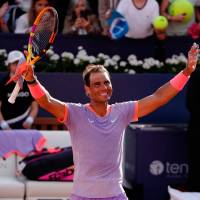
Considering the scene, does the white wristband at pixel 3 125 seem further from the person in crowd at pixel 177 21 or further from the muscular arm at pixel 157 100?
the muscular arm at pixel 157 100

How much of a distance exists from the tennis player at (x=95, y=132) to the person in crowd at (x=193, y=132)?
2968 mm

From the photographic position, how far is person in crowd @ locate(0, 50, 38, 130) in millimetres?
9406

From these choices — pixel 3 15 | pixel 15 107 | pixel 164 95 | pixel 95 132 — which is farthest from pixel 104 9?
pixel 95 132

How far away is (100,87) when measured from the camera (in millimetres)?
5383

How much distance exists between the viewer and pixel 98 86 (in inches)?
212

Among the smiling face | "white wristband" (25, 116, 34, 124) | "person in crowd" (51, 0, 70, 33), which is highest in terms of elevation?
"person in crowd" (51, 0, 70, 33)

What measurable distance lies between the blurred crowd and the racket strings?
167 inches

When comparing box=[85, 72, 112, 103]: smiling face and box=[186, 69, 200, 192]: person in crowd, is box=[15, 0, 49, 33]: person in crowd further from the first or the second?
box=[85, 72, 112, 103]: smiling face

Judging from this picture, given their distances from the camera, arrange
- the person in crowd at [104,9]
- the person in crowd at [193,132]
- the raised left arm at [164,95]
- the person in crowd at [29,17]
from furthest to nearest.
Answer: the person in crowd at [104,9] < the person in crowd at [29,17] < the person in crowd at [193,132] < the raised left arm at [164,95]

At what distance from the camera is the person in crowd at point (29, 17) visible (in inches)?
401

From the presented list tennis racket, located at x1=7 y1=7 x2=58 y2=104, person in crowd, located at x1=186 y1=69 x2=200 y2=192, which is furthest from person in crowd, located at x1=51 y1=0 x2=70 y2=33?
tennis racket, located at x1=7 y1=7 x2=58 y2=104

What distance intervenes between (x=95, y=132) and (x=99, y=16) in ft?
17.6

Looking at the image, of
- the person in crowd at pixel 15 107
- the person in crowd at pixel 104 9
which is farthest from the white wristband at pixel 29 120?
the person in crowd at pixel 104 9

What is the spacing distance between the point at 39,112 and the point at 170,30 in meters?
2.11
